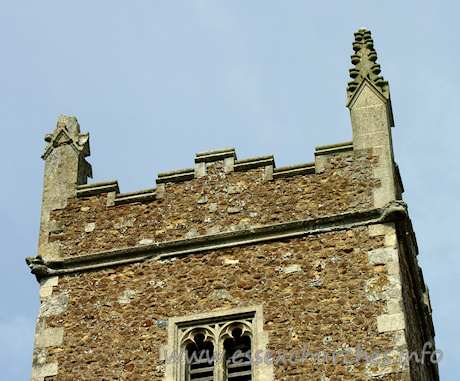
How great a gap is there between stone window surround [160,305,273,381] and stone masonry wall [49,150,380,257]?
1.34 metres

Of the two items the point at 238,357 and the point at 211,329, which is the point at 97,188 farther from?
the point at 238,357

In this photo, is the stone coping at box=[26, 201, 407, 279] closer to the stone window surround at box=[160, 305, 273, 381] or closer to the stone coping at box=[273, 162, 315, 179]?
the stone coping at box=[273, 162, 315, 179]

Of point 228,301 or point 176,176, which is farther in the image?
point 176,176

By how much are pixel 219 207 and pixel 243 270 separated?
1.14 m

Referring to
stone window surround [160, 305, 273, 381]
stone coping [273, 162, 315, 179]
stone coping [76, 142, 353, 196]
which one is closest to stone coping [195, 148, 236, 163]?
stone coping [76, 142, 353, 196]

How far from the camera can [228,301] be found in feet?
56.3

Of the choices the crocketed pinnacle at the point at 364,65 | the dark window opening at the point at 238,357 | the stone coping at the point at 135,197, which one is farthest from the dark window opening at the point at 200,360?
the crocketed pinnacle at the point at 364,65

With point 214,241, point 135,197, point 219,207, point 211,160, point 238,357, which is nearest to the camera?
point 238,357

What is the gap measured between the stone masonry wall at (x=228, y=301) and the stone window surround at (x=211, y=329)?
0.29ft

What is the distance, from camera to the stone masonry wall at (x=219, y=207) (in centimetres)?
1784

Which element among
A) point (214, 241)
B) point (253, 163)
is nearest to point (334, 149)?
point (253, 163)

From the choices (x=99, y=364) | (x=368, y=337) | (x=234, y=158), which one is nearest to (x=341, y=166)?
(x=234, y=158)

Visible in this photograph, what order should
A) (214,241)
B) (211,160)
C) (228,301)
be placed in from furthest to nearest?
(211,160)
(214,241)
(228,301)

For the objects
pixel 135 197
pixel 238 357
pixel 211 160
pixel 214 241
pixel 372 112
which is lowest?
pixel 238 357
